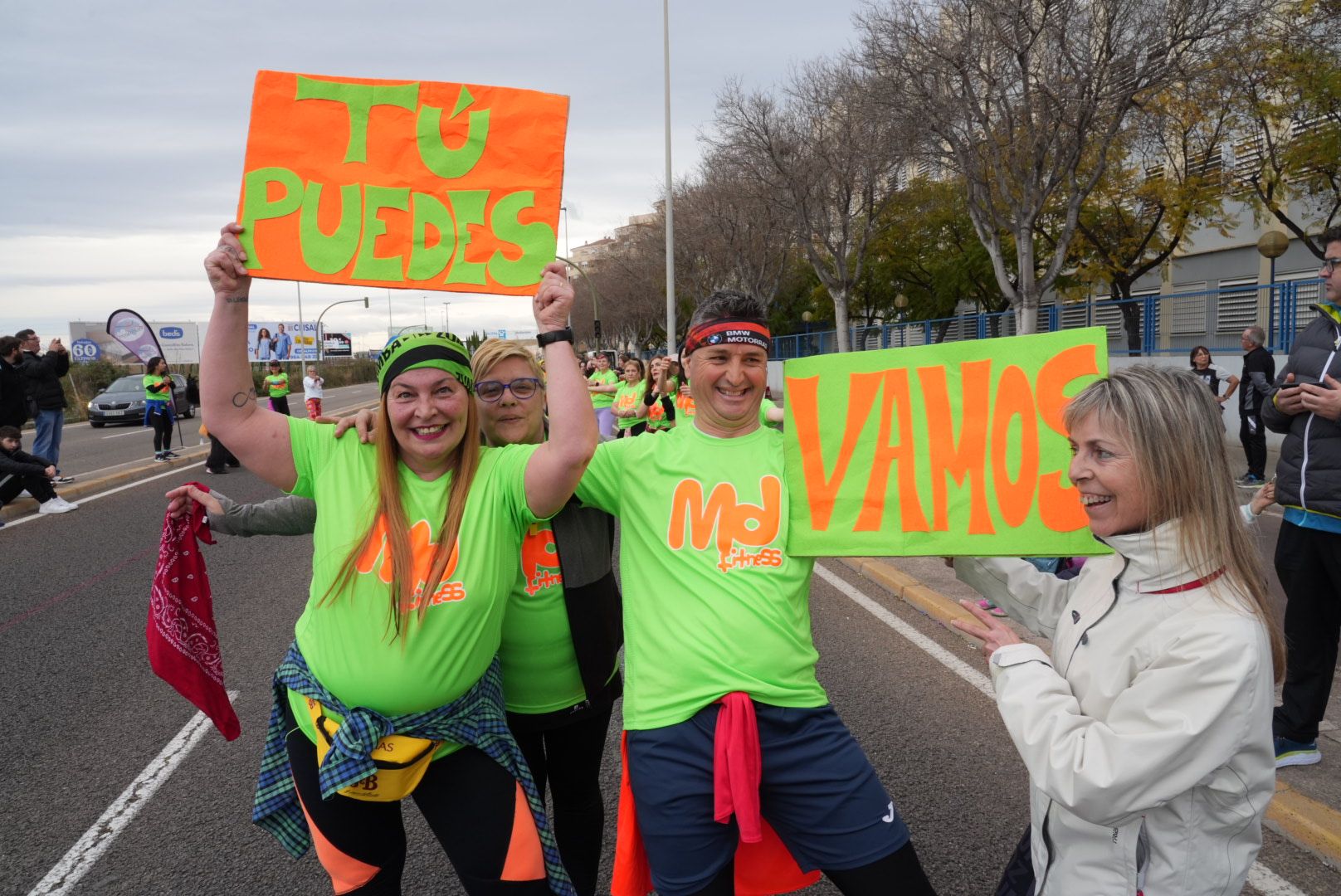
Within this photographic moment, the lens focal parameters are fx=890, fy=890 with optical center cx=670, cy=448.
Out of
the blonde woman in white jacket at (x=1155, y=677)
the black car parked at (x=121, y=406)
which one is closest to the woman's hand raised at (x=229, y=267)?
the blonde woman in white jacket at (x=1155, y=677)

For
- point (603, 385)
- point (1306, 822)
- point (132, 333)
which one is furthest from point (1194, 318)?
point (132, 333)

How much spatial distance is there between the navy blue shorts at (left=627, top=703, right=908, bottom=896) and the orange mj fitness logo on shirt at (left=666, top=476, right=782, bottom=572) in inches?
13.7

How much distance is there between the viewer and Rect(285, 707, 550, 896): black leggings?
2066 mm

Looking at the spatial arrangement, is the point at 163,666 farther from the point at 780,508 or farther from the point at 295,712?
the point at 780,508

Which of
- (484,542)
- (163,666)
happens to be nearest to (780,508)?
(484,542)

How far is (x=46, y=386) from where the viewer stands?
12461mm

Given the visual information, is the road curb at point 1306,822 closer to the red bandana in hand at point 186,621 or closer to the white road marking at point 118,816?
the red bandana in hand at point 186,621

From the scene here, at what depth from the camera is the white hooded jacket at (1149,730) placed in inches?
60.4

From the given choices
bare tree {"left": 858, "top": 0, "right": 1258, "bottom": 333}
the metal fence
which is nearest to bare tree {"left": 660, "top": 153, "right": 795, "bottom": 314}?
the metal fence

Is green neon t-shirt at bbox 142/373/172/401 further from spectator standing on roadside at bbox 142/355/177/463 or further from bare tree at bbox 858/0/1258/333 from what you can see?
bare tree at bbox 858/0/1258/333

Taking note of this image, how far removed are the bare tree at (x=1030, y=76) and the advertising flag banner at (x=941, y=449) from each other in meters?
14.8

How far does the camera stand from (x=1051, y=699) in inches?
66.9

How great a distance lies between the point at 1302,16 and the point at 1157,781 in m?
20.9

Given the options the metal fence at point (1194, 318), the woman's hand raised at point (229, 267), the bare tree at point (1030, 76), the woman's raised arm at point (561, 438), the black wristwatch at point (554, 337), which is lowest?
the woman's raised arm at point (561, 438)
